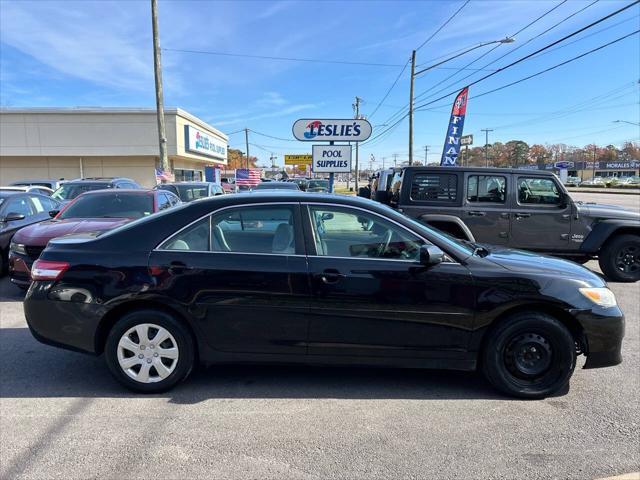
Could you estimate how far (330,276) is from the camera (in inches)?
133

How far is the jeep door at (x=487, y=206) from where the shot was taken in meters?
7.43

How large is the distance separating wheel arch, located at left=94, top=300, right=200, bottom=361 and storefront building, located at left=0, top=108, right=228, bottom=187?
28370mm

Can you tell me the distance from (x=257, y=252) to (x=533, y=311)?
228cm

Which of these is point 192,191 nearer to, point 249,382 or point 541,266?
point 249,382

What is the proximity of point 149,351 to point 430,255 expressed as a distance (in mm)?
2365

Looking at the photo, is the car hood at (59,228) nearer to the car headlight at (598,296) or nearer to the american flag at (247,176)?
the car headlight at (598,296)

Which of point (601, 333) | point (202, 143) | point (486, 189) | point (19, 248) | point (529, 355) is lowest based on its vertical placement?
point (529, 355)

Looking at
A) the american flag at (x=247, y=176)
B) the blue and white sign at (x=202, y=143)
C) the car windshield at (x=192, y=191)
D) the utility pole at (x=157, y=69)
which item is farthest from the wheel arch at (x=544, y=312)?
the blue and white sign at (x=202, y=143)

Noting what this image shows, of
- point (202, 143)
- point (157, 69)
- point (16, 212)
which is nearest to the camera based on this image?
point (16, 212)

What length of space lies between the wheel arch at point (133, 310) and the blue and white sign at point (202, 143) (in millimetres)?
30419

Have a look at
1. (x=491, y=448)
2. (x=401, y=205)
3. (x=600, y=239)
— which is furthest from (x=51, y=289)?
(x=600, y=239)

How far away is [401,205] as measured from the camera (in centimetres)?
743

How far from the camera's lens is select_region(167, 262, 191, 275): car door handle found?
3432 millimetres

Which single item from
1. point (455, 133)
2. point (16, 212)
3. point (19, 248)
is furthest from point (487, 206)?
point (455, 133)
